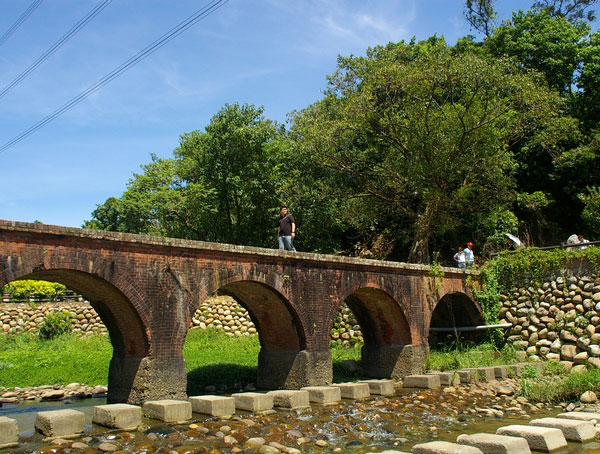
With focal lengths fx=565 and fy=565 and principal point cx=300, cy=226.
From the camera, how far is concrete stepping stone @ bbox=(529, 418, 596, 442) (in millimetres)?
8180

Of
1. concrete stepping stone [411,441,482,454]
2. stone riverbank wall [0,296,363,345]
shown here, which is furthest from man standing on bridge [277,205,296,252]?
concrete stepping stone [411,441,482,454]

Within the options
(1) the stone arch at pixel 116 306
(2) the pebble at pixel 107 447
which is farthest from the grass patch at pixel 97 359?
(2) the pebble at pixel 107 447

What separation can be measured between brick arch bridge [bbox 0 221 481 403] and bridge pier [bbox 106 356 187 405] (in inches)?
0.7

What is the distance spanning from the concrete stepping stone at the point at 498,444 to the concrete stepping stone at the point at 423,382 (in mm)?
6880

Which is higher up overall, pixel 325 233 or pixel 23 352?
pixel 325 233

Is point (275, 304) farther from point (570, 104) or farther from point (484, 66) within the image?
point (570, 104)

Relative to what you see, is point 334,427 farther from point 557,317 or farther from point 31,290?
point 31,290

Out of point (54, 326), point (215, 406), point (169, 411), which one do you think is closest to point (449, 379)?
point (215, 406)

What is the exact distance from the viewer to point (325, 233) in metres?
27.1

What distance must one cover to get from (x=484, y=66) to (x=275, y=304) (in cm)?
1288

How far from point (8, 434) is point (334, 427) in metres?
4.89

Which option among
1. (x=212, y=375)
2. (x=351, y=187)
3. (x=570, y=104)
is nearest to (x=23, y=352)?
(x=212, y=375)

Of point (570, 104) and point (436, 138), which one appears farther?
point (570, 104)

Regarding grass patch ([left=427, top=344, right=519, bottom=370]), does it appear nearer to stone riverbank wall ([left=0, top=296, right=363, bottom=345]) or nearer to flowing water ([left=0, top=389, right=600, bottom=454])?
flowing water ([left=0, top=389, right=600, bottom=454])
